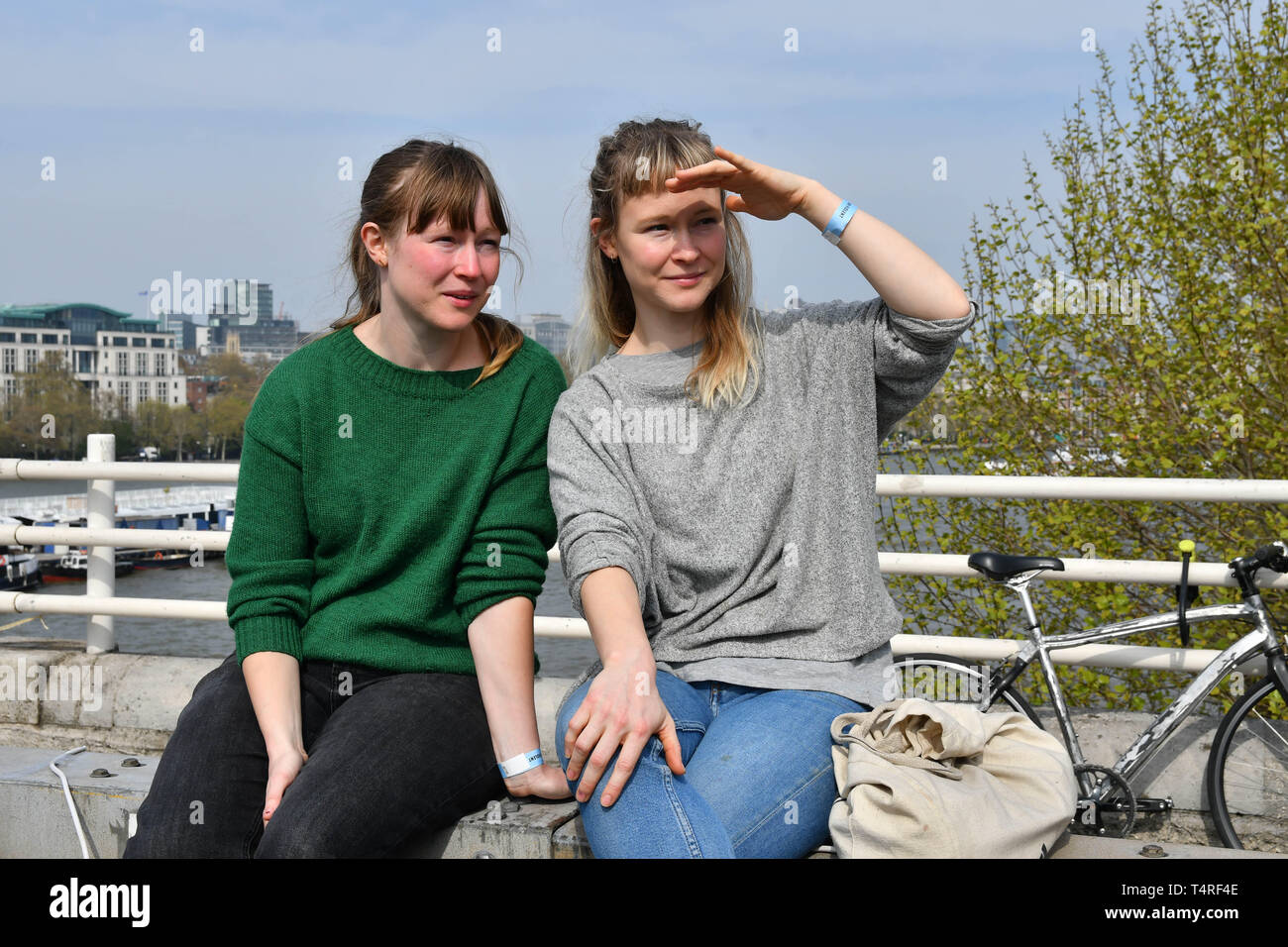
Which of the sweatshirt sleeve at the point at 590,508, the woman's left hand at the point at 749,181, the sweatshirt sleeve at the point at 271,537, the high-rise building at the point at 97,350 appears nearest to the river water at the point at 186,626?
the sweatshirt sleeve at the point at 271,537

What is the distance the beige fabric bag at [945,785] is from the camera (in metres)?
1.62

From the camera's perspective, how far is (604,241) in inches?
87.4

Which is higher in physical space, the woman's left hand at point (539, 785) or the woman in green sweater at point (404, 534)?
the woman in green sweater at point (404, 534)

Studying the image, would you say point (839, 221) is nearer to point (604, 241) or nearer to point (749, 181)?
point (749, 181)

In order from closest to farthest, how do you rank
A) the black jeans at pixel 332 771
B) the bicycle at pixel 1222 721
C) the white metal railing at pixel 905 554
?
the black jeans at pixel 332 771, the bicycle at pixel 1222 721, the white metal railing at pixel 905 554

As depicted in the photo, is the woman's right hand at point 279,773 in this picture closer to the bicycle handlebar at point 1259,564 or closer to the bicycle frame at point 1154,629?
the bicycle frame at point 1154,629

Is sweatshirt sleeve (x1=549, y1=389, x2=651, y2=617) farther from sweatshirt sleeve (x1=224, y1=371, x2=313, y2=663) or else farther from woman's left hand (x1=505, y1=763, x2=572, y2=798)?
sweatshirt sleeve (x1=224, y1=371, x2=313, y2=663)

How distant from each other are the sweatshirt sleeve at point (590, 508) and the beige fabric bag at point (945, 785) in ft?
1.47

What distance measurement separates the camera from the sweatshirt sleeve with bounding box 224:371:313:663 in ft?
6.79

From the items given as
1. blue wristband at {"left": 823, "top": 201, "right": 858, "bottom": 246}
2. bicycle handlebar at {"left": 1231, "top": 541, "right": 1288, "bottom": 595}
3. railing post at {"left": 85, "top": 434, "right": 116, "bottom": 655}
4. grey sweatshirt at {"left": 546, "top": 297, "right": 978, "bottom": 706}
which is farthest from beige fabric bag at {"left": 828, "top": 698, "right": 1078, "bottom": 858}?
railing post at {"left": 85, "top": 434, "right": 116, "bottom": 655}

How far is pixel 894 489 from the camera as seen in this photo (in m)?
3.07
